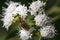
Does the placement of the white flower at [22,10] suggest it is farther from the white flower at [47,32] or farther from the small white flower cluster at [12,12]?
the white flower at [47,32]

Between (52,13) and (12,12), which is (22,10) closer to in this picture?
(12,12)

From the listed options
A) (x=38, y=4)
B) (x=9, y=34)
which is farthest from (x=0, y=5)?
(x=38, y=4)

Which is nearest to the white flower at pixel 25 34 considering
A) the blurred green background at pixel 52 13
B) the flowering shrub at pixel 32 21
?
the flowering shrub at pixel 32 21

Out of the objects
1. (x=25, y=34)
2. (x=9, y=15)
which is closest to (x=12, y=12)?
(x=9, y=15)

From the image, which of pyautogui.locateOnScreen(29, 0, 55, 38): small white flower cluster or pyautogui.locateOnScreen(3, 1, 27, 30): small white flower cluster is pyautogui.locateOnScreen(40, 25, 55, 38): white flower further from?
pyautogui.locateOnScreen(3, 1, 27, 30): small white flower cluster

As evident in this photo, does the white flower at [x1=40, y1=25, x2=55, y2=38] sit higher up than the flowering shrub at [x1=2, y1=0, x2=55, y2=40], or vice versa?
the flowering shrub at [x1=2, y1=0, x2=55, y2=40]

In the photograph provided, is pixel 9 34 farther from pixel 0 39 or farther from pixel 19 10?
pixel 19 10

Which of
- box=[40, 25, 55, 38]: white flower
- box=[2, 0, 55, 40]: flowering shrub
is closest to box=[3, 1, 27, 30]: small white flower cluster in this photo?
box=[2, 0, 55, 40]: flowering shrub
